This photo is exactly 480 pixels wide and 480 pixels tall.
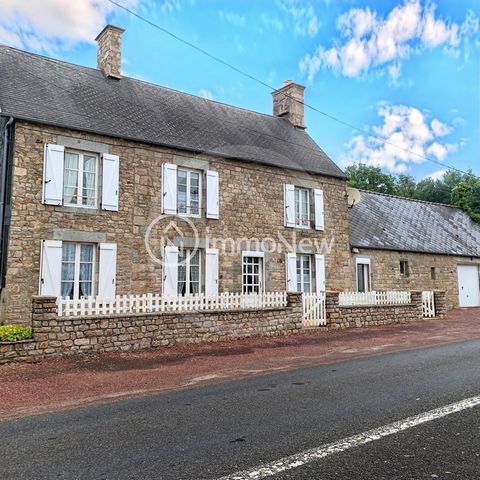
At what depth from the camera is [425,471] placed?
316 cm

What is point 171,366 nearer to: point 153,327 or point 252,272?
point 153,327

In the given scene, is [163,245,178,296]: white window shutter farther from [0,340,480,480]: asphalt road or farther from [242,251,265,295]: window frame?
[0,340,480,480]: asphalt road

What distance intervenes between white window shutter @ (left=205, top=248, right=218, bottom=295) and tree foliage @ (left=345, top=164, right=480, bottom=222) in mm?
20774

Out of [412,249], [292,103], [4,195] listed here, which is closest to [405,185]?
[412,249]

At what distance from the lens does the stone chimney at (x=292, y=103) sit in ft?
62.4

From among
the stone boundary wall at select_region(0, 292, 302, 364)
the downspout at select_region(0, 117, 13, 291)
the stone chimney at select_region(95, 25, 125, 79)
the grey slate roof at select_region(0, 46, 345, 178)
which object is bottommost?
the stone boundary wall at select_region(0, 292, 302, 364)

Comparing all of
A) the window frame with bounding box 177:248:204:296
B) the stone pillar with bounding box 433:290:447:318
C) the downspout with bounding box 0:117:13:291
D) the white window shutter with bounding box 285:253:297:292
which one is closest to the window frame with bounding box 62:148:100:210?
the downspout with bounding box 0:117:13:291

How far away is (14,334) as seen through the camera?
26.3 feet

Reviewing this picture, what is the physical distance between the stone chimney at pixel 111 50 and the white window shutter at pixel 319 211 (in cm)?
836

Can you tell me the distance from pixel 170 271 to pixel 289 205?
17.4 feet

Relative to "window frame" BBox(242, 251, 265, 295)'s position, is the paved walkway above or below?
below

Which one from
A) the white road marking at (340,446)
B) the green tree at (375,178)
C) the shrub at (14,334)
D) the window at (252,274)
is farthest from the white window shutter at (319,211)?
the green tree at (375,178)

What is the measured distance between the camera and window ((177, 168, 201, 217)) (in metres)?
13.5

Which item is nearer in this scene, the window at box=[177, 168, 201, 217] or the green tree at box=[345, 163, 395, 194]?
the window at box=[177, 168, 201, 217]
